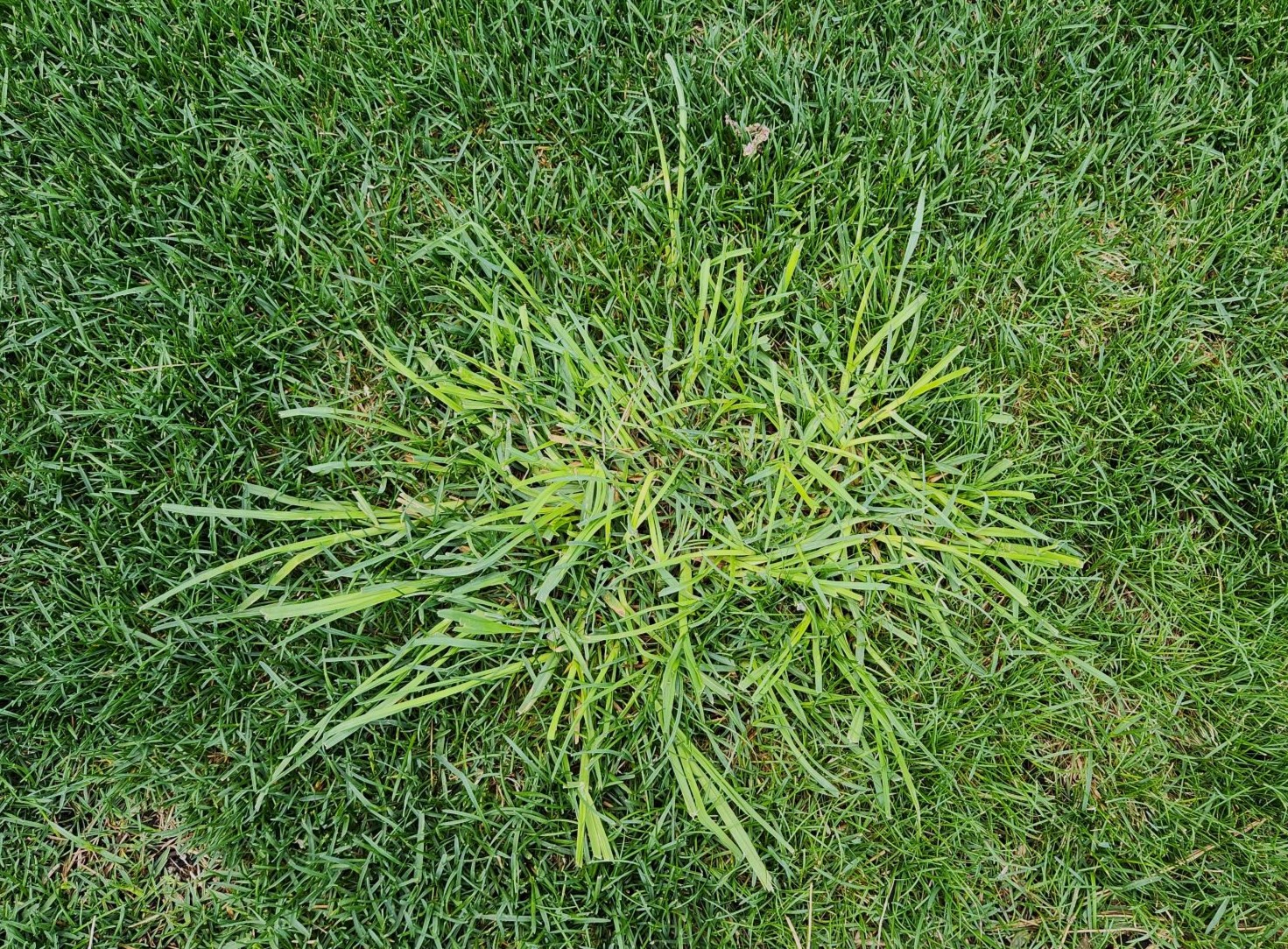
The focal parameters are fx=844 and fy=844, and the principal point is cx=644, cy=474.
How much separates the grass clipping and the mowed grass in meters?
0.07

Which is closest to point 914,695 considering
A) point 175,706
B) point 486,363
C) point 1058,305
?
point 1058,305

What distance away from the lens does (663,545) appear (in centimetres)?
184

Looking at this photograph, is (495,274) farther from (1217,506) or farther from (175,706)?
(1217,506)

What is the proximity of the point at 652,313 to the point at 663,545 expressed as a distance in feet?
Answer: 1.82

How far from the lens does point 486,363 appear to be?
1997 millimetres

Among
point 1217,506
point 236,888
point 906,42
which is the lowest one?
point 236,888

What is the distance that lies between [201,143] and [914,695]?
2171 mm

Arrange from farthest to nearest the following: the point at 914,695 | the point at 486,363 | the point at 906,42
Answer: the point at 906,42 < the point at 486,363 < the point at 914,695

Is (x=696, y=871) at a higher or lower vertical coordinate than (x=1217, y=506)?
lower

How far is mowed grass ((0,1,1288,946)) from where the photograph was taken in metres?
1.81

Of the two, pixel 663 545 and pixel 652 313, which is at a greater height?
pixel 652 313

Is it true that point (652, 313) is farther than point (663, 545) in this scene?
Yes

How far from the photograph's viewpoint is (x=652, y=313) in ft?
6.52

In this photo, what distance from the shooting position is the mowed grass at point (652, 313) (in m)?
1.81
